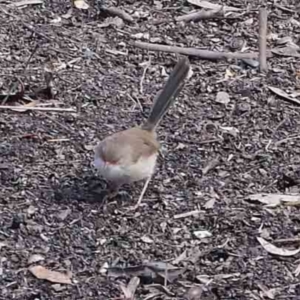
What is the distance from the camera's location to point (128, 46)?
6375 mm

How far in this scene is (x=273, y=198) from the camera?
4.84 meters

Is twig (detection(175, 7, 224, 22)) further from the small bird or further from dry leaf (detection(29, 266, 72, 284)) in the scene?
dry leaf (detection(29, 266, 72, 284))

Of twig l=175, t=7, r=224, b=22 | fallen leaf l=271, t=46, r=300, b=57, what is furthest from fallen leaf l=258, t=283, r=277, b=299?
twig l=175, t=7, r=224, b=22

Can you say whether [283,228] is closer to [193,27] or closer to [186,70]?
[186,70]

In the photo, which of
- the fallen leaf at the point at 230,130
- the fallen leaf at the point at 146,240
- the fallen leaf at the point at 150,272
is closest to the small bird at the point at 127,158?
the fallen leaf at the point at 146,240

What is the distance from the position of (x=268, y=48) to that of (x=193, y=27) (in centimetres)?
55

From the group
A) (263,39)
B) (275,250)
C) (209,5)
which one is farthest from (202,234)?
(209,5)

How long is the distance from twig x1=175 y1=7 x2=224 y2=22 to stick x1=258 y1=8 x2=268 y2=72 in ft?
0.91

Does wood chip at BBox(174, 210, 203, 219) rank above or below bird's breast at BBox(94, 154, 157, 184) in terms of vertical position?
below

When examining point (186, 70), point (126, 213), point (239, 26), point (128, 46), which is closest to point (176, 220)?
point (126, 213)

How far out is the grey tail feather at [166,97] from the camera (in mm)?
5070

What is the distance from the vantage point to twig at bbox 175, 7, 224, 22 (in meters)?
6.74

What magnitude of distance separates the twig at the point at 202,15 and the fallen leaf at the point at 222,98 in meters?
1.02

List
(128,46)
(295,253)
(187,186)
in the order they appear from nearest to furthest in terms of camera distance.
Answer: (295,253) → (187,186) → (128,46)
